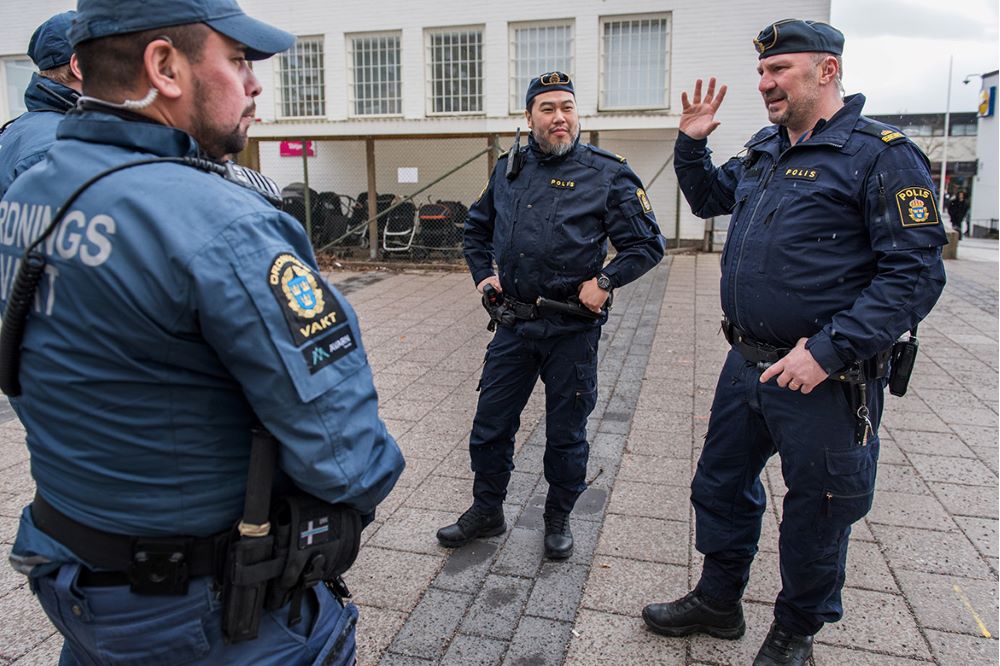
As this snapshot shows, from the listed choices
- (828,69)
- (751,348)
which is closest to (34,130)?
(751,348)

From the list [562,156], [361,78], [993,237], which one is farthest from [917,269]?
[993,237]

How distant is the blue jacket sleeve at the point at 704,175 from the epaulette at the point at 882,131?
0.67m

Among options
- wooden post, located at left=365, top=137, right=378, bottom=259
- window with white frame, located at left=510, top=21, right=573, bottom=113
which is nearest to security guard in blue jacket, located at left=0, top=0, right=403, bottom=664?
wooden post, located at left=365, top=137, right=378, bottom=259

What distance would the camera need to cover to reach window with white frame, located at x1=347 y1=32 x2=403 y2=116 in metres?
17.3

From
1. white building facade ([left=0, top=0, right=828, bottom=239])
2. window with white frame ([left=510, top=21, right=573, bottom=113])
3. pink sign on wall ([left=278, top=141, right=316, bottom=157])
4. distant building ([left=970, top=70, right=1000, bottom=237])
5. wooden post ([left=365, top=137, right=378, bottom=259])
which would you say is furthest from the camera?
distant building ([left=970, top=70, right=1000, bottom=237])

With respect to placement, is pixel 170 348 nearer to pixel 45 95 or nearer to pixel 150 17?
pixel 150 17

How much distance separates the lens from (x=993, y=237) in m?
30.0

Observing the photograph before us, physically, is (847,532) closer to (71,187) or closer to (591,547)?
(591,547)

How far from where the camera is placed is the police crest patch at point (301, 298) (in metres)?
1.37

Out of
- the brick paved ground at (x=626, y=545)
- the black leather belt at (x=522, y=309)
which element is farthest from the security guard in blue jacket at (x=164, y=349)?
the black leather belt at (x=522, y=309)

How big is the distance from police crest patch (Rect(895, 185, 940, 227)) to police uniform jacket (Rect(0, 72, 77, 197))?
3.20m

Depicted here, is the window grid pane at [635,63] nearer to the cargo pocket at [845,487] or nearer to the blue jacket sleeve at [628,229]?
the blue jacket sleeve at [628,229]

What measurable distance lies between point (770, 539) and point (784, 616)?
1.00 m

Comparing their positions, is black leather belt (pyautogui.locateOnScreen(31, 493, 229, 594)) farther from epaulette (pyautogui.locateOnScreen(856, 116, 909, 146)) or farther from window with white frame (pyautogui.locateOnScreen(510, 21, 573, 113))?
window with white frame (pyautogui.locateOnScreen(510, 21, 573, 113))
